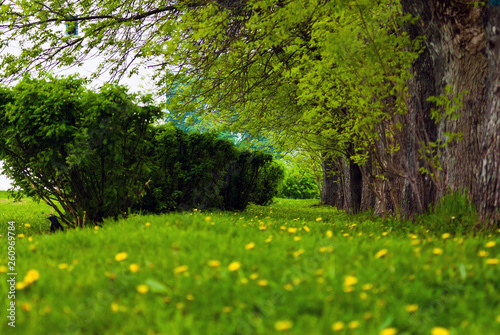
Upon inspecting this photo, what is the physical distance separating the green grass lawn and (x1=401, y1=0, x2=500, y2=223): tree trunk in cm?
146

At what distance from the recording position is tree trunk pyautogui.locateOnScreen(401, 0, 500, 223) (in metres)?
5.01

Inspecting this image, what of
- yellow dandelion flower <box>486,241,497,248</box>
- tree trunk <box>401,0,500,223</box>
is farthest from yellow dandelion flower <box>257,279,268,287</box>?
tree trunk <box>401,0,500,223</box>

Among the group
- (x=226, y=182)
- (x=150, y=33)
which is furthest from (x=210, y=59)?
(x=226, y=182)

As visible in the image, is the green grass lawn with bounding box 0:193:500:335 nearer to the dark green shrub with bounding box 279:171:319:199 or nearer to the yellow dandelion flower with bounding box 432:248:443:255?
the yellow dandelion flower with bounding box 432:248:443:255

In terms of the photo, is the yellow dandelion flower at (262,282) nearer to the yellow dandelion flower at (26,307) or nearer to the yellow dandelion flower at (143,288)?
the yellow dandelion flower at (143,288)

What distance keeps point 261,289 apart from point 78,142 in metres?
5.00

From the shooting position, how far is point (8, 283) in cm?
315

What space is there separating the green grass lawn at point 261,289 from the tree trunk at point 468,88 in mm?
1461

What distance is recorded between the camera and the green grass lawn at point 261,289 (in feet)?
7.54

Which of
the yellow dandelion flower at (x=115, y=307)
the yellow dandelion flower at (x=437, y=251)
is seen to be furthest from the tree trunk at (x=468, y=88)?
the yellow dandelion flower at (x=115, y=307)

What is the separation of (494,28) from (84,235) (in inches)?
210

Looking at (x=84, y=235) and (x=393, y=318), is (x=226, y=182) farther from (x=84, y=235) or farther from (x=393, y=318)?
(x=393, y=318)

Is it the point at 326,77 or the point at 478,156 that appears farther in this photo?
the point at 326,77

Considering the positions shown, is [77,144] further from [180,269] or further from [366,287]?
[366,287]
